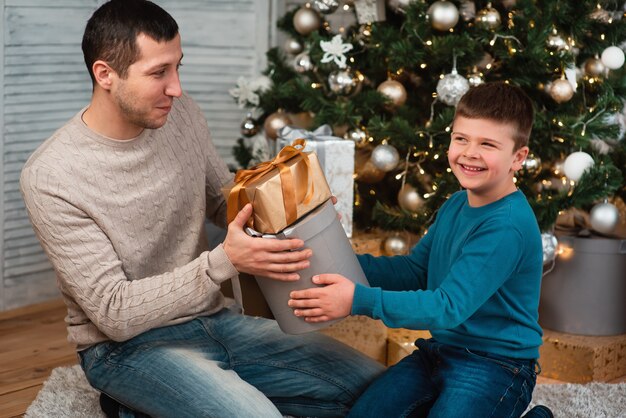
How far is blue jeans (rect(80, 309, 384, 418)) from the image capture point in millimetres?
1805

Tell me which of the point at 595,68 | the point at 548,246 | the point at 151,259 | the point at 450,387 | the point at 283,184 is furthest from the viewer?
the point at 595,68

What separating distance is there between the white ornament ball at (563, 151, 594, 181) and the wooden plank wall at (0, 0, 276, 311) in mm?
1434

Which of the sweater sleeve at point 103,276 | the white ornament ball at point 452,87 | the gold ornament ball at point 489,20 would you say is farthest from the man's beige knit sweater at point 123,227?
Answer: the gold ornament ball at point 489,20

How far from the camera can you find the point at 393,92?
2.79 metres

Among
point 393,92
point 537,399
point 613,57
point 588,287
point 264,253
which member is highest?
point 613,57

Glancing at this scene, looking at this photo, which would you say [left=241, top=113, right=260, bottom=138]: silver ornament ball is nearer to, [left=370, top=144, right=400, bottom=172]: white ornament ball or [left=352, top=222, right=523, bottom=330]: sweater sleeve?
[left=370, top=144, right=400, bottom=172]: white ornament ball

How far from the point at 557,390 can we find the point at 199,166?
1.17 meters

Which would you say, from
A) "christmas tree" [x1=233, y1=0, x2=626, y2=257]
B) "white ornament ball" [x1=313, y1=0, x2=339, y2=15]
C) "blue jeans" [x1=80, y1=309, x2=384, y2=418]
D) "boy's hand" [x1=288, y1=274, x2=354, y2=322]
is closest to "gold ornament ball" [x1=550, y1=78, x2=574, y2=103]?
"christmas tree" [x1=233, y1=0, x2=626, y2=257]

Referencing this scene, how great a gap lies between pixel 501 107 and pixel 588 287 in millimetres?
1041

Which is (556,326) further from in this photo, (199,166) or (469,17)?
(199,166)

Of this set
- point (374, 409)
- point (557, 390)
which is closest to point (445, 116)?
point (557, 390)

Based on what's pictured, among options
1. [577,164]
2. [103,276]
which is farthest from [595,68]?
[103,276]

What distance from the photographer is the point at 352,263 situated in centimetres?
185

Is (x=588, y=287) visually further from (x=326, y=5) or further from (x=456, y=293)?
(x=326, y=5)
